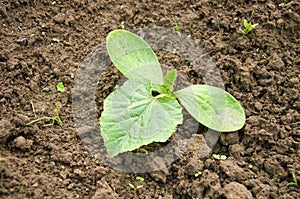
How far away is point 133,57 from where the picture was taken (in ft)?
6.84

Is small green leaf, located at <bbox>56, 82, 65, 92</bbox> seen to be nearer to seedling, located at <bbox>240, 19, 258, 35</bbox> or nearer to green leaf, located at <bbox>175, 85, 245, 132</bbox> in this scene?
green leaf, located at <bbox>175, 85, 245, 132</bbox>

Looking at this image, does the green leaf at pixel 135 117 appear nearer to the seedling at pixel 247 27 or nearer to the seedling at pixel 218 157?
the seedling at pixel 218 157

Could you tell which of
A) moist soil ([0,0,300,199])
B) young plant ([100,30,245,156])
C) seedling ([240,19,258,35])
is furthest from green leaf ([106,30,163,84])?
seedling ([240,19,258,35])

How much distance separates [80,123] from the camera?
2.05m

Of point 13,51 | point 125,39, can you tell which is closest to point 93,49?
point 125,39

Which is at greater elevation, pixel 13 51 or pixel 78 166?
pixel 13 51

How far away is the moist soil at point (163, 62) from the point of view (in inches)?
74.3

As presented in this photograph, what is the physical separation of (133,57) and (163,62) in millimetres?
213

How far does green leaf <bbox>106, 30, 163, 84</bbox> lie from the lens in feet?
6.72

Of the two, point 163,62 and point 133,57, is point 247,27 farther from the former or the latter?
point 133,57

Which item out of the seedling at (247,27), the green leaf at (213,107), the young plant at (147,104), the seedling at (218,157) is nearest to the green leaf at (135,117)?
the young plant at (147,104)

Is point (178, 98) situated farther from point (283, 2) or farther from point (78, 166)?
point (283, 2)

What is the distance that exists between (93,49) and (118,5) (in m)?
0.34

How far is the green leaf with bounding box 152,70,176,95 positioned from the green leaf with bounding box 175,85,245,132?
50 mm
